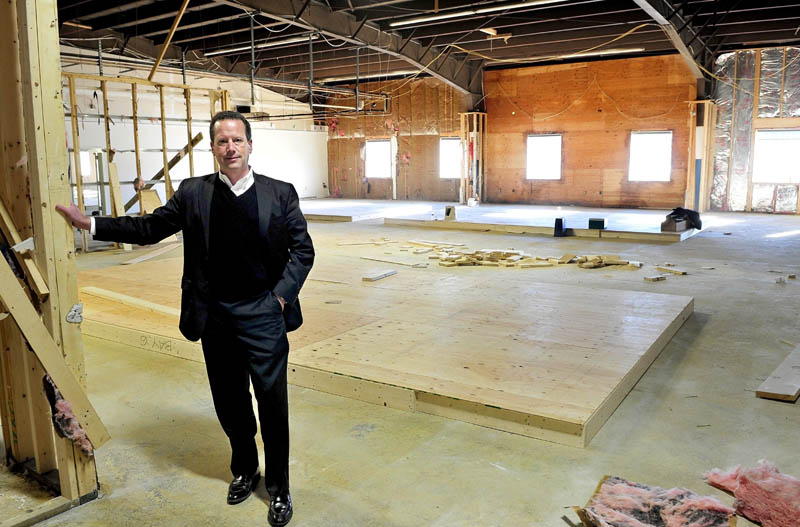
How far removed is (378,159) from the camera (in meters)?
20.8

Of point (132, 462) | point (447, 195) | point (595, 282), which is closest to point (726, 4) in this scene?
point (595, 282)

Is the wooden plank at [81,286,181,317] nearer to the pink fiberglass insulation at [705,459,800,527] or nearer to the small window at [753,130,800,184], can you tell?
the pink fiberglass insulation at [705,459,800,527]

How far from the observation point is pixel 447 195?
19500 mm

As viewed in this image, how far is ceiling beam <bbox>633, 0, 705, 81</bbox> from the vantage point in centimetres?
1011

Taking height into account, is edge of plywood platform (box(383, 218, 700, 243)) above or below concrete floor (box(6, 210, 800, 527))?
above

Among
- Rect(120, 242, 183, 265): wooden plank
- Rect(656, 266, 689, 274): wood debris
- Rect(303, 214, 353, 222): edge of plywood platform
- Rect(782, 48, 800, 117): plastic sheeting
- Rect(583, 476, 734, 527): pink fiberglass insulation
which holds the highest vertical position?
Rect(782, 48, 800, 117): plastic sheeting

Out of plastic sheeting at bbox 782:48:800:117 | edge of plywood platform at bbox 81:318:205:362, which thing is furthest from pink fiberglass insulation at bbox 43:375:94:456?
plastic sheeting at bbox 782:48:800:117

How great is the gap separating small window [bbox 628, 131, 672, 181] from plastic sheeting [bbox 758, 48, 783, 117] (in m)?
2.07

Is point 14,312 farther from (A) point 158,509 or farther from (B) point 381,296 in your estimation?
(B) point 381,296

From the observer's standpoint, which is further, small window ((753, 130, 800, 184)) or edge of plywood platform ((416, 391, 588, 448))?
small window ((753, 130, 800, 184))

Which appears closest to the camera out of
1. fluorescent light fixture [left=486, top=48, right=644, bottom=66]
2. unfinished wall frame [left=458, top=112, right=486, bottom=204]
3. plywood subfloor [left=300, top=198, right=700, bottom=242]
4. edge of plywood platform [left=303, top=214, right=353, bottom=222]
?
plywood subfloor [left=300, top=198, right=700, bottom=242]

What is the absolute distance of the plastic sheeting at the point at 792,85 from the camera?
1391 cm

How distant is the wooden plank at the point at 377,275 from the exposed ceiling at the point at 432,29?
5661 mm

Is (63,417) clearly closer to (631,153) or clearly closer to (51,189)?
(51,189)
